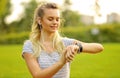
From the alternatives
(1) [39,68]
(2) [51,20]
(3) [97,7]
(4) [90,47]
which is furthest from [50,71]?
(3) [97,7]

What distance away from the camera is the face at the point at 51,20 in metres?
3.79

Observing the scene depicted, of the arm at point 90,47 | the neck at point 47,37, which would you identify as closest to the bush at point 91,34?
the neck at point 47,37

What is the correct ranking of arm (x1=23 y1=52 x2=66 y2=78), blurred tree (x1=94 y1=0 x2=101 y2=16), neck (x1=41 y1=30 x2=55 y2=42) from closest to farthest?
arm (x1=23 y1=52 x2=66 y2=78), neck (x1=41 y1=30 x2=55 y2=42), blurred tree (x1=94 y1=0 x2=101 y2=16)

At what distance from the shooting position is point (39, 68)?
3.71m

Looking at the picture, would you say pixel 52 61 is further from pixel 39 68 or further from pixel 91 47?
pixel 91 47

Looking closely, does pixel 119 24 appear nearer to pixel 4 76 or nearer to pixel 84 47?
pixel 4 76

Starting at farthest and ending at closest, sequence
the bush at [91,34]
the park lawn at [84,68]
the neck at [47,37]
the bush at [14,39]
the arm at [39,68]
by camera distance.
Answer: the bush at [14,39] < the bush at [91,34] < the park lawn at [84,68] < the neck at [47,37] < the arm at [39,68]

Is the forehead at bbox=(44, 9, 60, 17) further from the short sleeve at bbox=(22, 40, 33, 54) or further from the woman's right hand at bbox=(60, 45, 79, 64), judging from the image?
the woman's right hand at bbox=(60, 45, 79, 64)

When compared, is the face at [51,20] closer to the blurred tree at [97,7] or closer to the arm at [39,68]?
the arm at [39,68]

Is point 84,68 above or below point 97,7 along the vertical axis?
below

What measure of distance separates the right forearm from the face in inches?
16.9

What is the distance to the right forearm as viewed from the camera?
134 inches

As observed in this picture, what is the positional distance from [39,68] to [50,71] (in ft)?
0.82

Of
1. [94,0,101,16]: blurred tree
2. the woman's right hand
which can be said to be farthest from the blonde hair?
[94,0,101,16]: blurred tree
